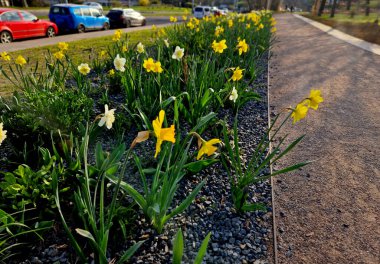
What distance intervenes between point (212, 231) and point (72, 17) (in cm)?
1229

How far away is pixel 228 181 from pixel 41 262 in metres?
1.40

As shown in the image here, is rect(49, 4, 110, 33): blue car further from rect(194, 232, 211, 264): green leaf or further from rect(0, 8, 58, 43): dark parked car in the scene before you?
rect(194, 232, 211, 264): green leaf

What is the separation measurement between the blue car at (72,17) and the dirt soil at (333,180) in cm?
984

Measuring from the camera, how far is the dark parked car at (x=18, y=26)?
890 centimetres

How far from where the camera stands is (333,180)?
2436 millimetres

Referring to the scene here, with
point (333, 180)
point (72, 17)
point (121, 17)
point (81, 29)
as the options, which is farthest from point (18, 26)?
point (333, 180)

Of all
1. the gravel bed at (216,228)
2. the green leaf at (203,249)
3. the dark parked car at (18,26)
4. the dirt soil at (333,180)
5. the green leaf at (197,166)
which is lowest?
the dirt soil at (333,180)

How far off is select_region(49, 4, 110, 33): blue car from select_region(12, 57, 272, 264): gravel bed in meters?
11.6

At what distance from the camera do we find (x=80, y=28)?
39.9ft

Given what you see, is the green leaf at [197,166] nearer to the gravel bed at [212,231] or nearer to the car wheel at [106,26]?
the gravel bed at [212,231]

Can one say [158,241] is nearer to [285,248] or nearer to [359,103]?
[285,248]

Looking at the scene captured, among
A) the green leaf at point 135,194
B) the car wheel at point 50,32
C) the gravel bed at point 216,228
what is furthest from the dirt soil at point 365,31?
the car wheel at point 50,32

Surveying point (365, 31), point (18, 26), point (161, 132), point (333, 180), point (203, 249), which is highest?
point (161, 132)

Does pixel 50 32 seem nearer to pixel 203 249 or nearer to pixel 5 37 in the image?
pixel 5 37
